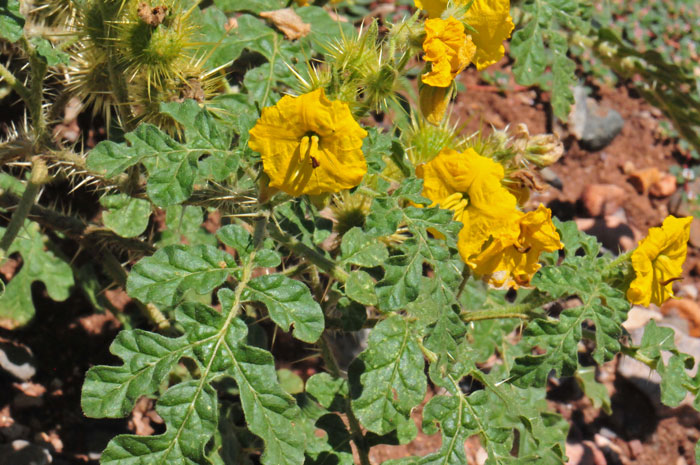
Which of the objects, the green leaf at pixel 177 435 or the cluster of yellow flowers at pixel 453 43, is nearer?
the green leaf at pixel 177 435

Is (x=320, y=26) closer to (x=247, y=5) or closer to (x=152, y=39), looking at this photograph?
(x=247, y=5)

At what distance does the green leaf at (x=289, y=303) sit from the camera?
1.55 meters

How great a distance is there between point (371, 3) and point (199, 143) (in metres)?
2.55

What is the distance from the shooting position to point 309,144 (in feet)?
5.09

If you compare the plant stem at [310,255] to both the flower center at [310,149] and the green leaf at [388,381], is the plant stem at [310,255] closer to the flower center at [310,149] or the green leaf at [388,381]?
the green leaf at [388,381]

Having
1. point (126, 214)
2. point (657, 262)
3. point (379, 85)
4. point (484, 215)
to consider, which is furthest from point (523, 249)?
point (126, 214)

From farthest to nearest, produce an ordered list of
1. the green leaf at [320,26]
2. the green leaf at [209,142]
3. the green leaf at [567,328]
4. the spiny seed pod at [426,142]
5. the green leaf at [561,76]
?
the green leaf at [561,76] → the green leaf at [320,26] → the spiny seed pod at [426,142] → the green leaf at [567,328] → the green leaf at [209,142]

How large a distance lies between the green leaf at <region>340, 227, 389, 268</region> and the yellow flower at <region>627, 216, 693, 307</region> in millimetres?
627

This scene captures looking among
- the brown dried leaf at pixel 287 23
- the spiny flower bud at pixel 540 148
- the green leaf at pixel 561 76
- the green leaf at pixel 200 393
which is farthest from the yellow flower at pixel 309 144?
the green leaf at pixel 561 76

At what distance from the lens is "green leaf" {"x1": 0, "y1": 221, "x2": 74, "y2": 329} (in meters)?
2.36

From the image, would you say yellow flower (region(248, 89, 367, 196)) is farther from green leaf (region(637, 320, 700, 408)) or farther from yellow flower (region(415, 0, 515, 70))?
green leaf (region(637, 320, 700, 408))

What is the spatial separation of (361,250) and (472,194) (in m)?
0.35

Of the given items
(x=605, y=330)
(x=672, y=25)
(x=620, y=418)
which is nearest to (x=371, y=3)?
(x=672, y=25)

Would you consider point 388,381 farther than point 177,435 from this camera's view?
Yes
